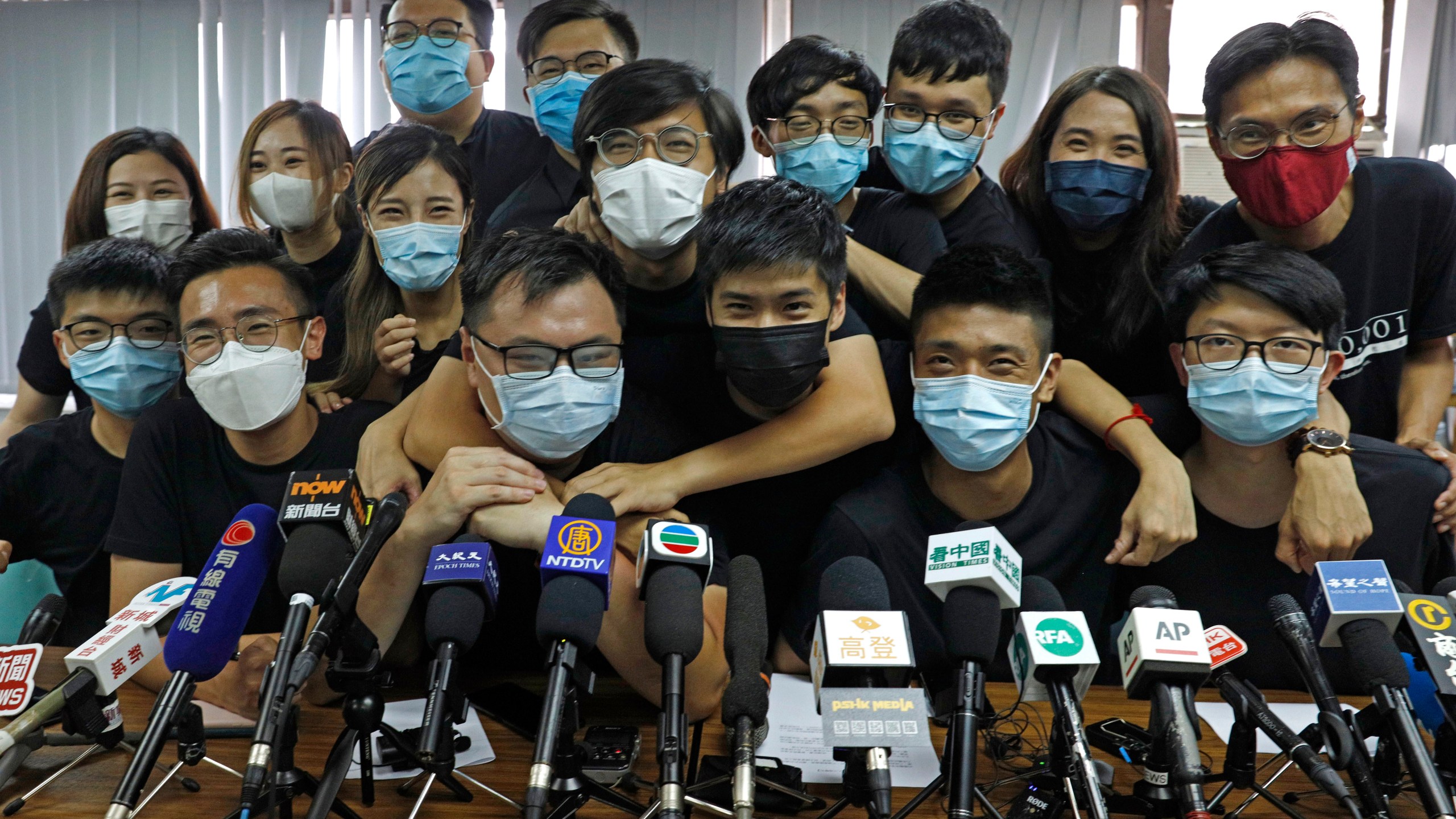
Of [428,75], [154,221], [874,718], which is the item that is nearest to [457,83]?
[428,75]

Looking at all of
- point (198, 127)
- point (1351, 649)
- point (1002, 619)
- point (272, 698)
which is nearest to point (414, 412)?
point (272, 698)

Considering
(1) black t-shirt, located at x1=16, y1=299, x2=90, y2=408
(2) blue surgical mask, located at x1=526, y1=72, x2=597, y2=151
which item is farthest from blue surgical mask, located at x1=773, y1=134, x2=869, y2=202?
(1) black t-shirt, located at x1=16, y1=299, x2=90, y2=408

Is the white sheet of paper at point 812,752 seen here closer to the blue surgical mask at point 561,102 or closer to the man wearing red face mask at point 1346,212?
the man wearing red face mask at point 1346,212

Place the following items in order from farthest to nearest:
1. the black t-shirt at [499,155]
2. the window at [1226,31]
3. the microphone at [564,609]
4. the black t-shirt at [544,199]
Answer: the window at [1226,31] → the black t-shirt at [499,155] → the black t-shirt at [544,199] → the microphone at [564,609]

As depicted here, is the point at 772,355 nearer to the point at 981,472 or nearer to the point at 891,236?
the point at 981,472

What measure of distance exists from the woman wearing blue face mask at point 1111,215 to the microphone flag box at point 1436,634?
41.2 inches

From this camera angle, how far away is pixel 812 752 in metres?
1.76

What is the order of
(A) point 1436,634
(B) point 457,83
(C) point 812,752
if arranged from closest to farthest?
(A) point 1436,634 < (C) point 812,752 < (B) point 457,83

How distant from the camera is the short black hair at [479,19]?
314 centimetres

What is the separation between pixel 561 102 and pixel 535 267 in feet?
3.53

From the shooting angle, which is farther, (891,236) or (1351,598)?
(891,236)

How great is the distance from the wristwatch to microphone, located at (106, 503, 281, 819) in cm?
196

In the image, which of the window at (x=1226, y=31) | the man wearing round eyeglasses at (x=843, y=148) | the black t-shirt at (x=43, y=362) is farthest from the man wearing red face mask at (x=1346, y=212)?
the window at (x=1226, y=31)

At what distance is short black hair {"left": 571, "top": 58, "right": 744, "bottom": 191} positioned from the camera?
2.32 meters
